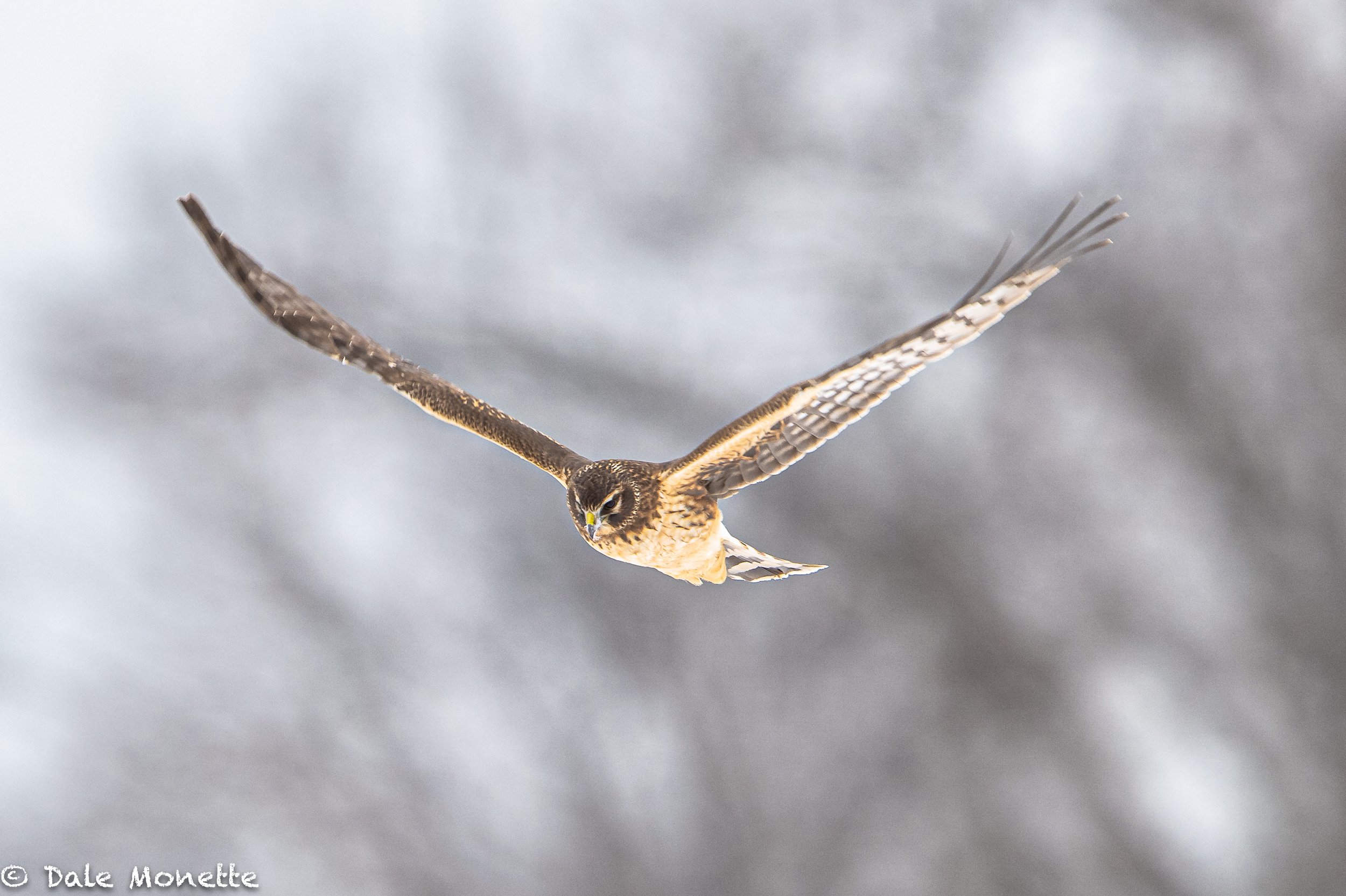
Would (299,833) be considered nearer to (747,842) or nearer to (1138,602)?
(747,842)

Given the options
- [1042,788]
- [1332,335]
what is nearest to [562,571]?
[1042,788]

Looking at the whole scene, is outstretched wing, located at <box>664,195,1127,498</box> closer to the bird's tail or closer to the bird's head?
the bird's head

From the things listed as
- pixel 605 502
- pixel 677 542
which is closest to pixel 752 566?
pixel 677 542

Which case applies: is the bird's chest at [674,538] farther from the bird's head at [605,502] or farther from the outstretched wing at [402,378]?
the outstretched wing at [402,378]

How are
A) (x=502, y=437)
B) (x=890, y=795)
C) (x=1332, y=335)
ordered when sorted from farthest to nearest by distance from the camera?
(x=890, y=795) → (x=1332, y=335) → (x=502, y=437)

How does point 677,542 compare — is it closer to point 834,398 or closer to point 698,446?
point 698,446

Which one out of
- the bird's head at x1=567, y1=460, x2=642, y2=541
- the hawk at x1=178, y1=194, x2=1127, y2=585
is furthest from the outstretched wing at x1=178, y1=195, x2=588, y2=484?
the bird's head at x1=567, y1=460, x2=642, y2=541

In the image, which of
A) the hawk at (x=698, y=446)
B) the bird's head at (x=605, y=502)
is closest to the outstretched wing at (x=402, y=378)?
the hawk at (x=698, y=446)
